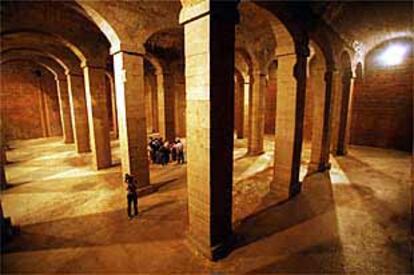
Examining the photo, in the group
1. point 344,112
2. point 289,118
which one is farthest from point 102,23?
point 344,112

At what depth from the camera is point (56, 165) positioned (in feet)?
38.8

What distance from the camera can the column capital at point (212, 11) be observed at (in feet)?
12.9

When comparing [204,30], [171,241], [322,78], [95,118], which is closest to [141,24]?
[204,30]

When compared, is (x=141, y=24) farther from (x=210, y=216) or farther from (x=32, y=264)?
(x=32, y=264)

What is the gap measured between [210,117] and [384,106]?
49.8ft

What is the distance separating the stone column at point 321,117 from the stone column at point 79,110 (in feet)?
39.2

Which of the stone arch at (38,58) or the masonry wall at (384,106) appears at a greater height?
the stone arch at (38,58)

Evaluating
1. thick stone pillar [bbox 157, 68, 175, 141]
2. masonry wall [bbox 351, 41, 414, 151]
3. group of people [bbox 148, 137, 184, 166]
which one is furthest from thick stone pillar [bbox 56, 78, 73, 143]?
masonry wall [bbox 351, 41, 414, 151]

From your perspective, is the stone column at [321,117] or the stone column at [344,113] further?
the stone column at [344,113]

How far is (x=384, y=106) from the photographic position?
14594 millimetres

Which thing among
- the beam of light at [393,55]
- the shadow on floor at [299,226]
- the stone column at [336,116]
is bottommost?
the shadow on floor at [299,226]

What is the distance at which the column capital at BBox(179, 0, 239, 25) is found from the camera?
393cm

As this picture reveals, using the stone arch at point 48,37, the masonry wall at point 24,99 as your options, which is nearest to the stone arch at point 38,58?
the stone arch at point 48,37

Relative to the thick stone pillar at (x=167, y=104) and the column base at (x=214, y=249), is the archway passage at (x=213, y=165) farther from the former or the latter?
the thick stone pillar at (x=167, y=104)
